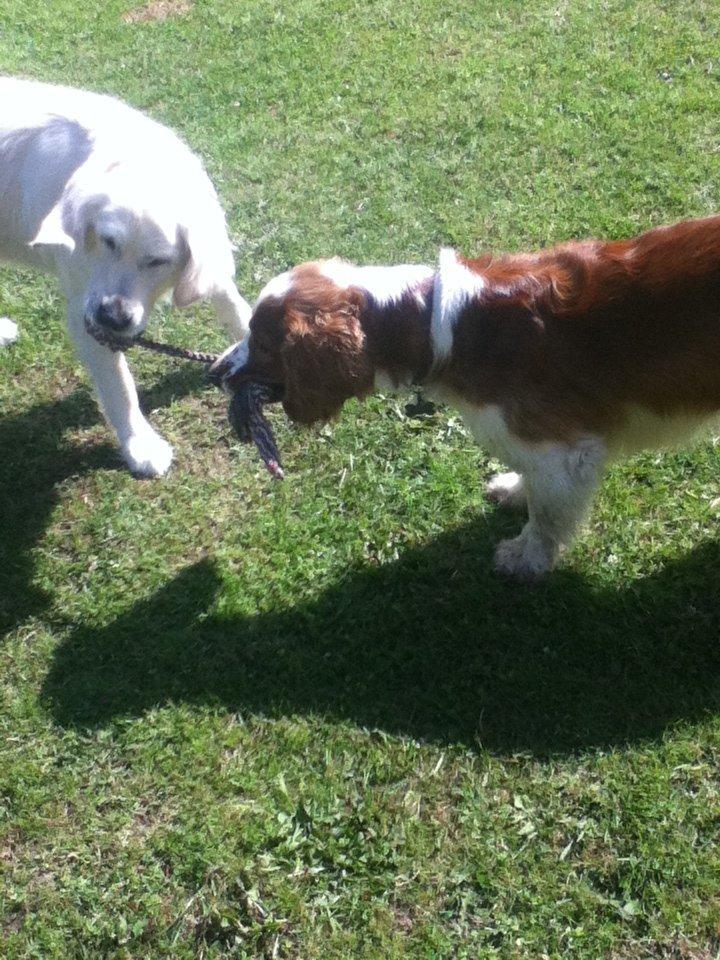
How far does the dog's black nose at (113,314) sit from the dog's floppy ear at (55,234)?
28 cm

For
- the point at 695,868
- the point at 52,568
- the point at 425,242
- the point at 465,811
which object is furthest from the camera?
the point at 425,242

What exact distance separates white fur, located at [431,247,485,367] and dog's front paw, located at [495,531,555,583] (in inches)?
40.9

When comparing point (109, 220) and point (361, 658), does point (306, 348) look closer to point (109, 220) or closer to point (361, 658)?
point (109, 220)

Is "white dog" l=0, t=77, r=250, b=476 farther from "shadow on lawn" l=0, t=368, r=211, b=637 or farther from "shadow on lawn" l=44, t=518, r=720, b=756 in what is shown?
"shadow on lawn" l=44, t=518, r=720, b=756

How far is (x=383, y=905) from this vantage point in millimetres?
3078

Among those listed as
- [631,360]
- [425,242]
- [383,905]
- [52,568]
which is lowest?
[383,905]

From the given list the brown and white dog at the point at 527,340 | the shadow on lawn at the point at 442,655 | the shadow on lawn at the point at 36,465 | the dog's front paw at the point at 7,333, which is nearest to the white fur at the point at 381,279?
the brown and white dog at the point at 527,340

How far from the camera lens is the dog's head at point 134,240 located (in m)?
3.51

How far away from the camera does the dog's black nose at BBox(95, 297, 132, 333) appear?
3.60 m

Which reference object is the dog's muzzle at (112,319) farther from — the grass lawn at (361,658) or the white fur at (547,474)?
the white fur at (547,474)

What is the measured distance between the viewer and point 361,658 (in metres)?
3.73

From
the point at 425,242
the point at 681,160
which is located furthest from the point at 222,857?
the point at 681,160

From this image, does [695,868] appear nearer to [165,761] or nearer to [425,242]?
[165,761]

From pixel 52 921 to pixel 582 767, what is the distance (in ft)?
7.02
